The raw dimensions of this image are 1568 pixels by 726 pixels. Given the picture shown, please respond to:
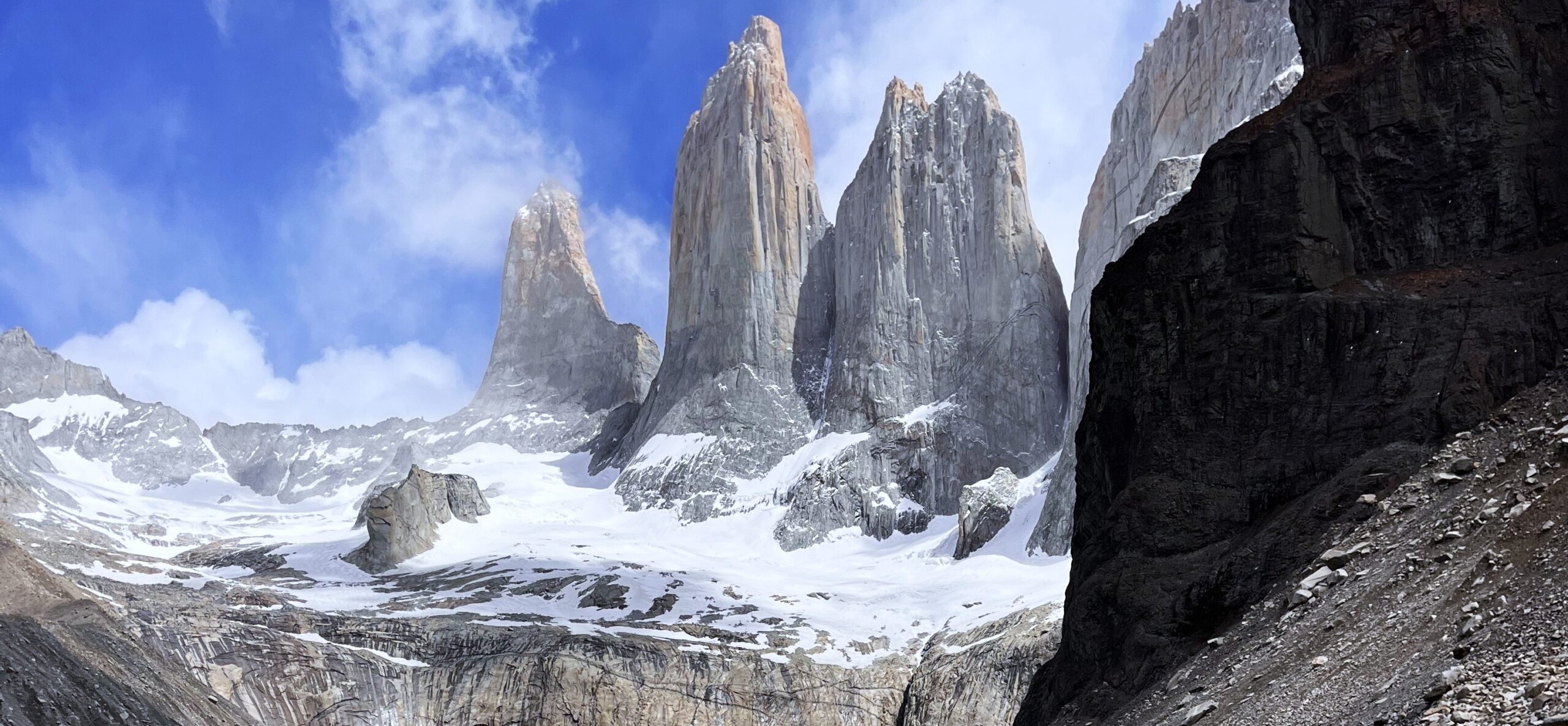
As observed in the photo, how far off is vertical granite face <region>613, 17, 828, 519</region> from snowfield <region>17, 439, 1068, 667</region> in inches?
142

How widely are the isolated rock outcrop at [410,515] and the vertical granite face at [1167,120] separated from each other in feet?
200

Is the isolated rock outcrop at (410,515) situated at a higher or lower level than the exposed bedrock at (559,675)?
higher

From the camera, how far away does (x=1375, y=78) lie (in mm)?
41375

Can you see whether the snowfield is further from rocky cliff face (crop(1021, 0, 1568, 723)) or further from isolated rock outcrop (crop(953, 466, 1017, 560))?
rocky cliff face (crop(1021, 0, 1568, 723))

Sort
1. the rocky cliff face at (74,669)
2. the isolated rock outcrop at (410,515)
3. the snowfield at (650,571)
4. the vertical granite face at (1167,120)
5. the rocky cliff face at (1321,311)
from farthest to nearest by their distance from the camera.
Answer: the isolated rock outcrop at (410,515), the vertical granite face at (1167,120), the snowfield at (650,571), the rocky cliff face at (74,669), the rocky cliff face at (1321,311)

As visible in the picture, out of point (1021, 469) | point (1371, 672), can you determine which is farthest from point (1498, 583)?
point (1021, 469)

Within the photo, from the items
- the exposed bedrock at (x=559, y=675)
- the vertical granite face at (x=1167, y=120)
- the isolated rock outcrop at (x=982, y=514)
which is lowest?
the exposed bedrock at (x=559, y=675)

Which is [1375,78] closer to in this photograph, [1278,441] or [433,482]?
[1278,441]

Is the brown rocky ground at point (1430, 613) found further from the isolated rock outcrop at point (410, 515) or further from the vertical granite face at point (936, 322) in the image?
the vertical granite face at point (936, 322)

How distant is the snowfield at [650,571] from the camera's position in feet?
374

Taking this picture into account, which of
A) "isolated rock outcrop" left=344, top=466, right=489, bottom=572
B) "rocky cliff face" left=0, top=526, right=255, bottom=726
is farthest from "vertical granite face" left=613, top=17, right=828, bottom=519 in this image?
"rocky cliff face" left=0, top=526, right=255, bottom=726

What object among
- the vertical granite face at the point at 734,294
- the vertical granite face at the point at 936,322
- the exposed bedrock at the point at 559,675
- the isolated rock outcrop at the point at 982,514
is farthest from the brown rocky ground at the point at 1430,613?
the vertical granite face at the point at 734,294

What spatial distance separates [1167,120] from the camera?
134 metres

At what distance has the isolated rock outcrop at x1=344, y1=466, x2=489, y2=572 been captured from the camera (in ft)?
462
